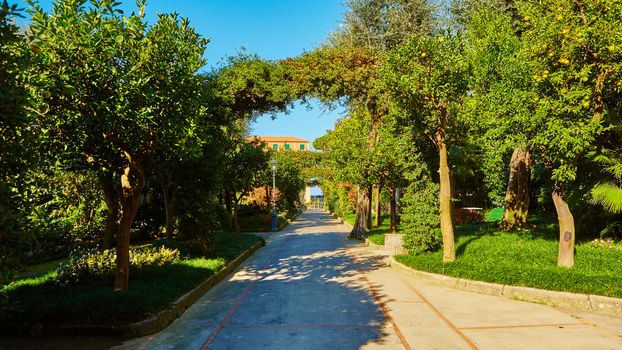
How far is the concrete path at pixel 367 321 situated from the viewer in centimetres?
613

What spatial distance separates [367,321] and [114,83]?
5.86 metres

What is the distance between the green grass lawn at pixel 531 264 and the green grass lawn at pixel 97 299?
6.46 metres

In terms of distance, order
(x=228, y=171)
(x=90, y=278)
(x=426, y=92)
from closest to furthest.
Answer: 1. (x=90, y=278)
2. (x=426, y=92)
3. (x=228, y=171)

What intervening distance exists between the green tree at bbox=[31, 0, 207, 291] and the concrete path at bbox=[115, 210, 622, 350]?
229 cm

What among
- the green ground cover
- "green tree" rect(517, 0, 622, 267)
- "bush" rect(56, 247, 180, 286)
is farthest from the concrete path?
the green ground cover

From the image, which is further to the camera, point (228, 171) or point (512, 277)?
point (228, 171)

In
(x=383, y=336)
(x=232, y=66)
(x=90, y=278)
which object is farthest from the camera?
(x=232, y=66)


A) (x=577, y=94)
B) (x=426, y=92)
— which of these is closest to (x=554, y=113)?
(x=577, y=94)

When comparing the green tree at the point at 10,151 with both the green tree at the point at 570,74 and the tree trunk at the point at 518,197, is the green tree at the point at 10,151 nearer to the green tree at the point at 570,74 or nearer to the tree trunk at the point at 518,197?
the green tree at the point at 570,74

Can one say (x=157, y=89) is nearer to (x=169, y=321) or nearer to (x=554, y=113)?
(x=169, y=321)

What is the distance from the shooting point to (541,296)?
27.2ft

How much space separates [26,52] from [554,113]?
985cm

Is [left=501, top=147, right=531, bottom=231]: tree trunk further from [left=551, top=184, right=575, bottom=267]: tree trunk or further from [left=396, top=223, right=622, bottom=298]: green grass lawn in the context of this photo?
[left=551, top=184, right=575, bottom=267]: tree trunk

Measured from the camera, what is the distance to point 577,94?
896 cm
